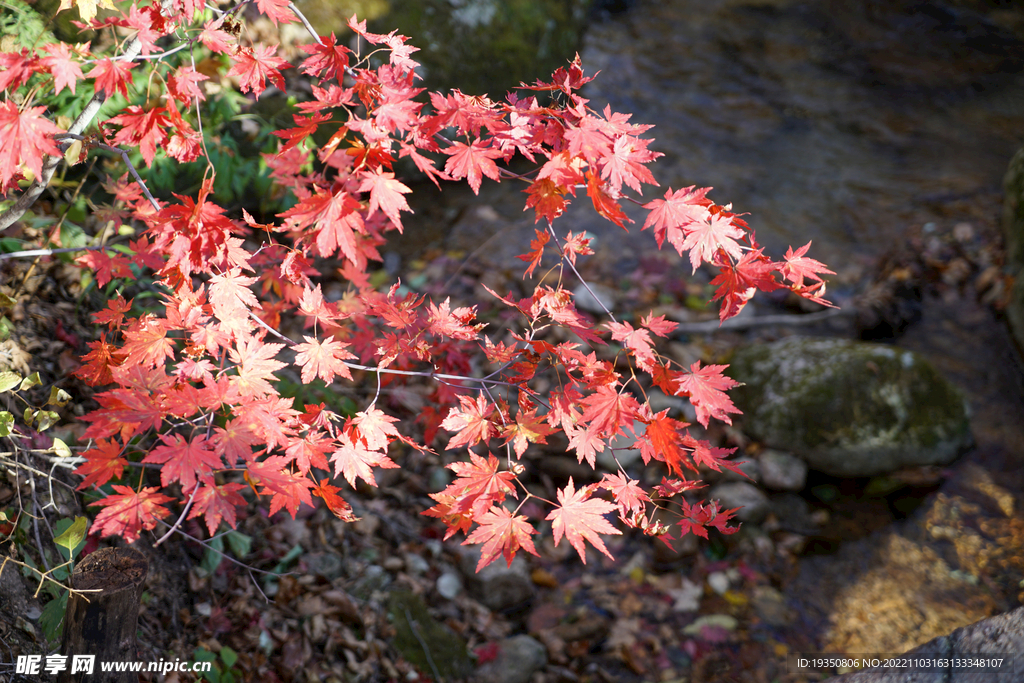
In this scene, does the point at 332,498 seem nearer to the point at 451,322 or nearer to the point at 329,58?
the point at 451,322

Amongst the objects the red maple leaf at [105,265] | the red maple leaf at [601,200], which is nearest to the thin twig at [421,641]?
the red maple leaf at [105,265]

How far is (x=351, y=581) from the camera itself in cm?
268

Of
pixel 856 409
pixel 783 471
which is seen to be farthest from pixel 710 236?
pixel 856 409

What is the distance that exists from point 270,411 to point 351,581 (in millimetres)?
1410

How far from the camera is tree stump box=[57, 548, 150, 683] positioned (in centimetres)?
143

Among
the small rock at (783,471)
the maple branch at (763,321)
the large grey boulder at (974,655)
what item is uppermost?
the large grey boulder at (974,655)

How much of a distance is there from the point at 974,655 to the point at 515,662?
67.0 inches

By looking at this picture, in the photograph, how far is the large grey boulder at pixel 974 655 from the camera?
1.68m

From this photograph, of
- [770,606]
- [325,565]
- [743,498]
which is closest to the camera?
[325,565]

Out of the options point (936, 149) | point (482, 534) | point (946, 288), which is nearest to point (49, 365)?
point (482, 534)

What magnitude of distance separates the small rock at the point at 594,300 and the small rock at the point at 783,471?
1.42m

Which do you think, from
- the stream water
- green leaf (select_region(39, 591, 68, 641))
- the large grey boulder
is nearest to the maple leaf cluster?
green leaf (select_region(39, 591, 68, 641))

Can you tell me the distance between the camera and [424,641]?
258 centimetres

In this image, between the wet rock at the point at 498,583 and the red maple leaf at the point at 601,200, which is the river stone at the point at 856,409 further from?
the red maple leaf at the point at 601,200
